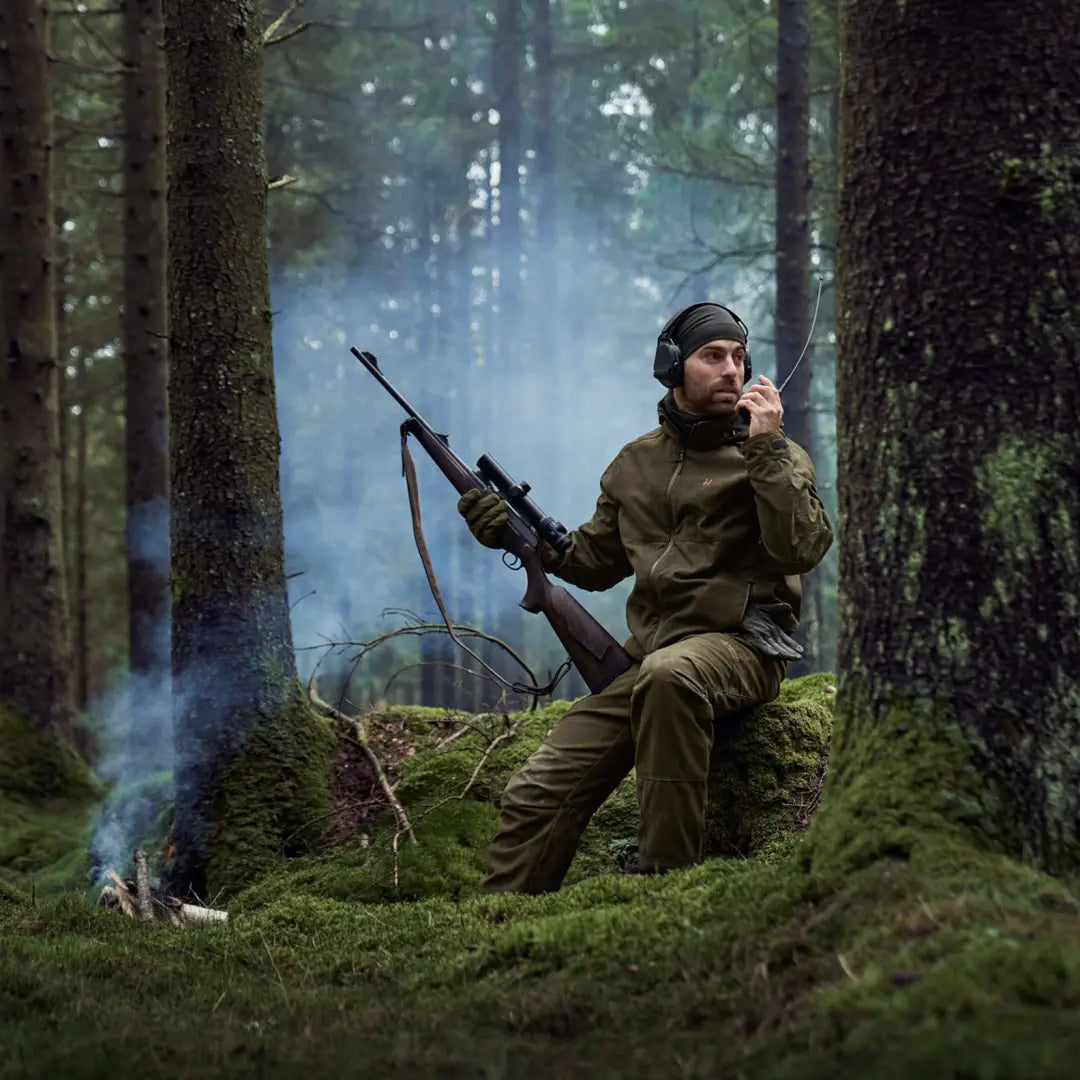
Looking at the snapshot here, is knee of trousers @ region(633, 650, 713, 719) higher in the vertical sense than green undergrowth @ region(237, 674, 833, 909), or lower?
higher

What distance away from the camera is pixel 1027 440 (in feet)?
9.87

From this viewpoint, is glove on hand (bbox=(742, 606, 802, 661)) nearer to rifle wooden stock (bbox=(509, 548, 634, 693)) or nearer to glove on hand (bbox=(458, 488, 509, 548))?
rifle wooden stock (bbox=(509, 548, 634, 693))

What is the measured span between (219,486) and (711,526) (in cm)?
263

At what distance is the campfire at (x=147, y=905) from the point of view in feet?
16.4

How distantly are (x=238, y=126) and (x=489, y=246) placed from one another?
20.5m

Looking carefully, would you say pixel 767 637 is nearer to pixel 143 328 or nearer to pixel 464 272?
pixel 143 328

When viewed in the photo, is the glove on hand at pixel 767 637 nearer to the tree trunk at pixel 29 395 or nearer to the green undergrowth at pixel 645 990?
the green undergrowth at pixel 645 990

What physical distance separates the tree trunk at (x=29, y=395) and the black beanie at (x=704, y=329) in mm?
6501

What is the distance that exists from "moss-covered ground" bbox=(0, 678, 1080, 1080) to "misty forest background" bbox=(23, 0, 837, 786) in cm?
1720

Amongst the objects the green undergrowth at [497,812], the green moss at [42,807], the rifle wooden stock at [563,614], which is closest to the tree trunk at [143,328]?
the green moss at [42,807]

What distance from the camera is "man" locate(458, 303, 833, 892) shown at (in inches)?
175

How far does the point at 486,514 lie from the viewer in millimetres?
5320

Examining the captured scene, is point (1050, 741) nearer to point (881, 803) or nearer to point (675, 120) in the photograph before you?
point (881, 803)

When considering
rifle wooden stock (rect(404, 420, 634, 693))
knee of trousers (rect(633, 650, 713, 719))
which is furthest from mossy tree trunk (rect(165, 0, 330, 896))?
knee of trousers (rect(633, 650, 713, 719))
